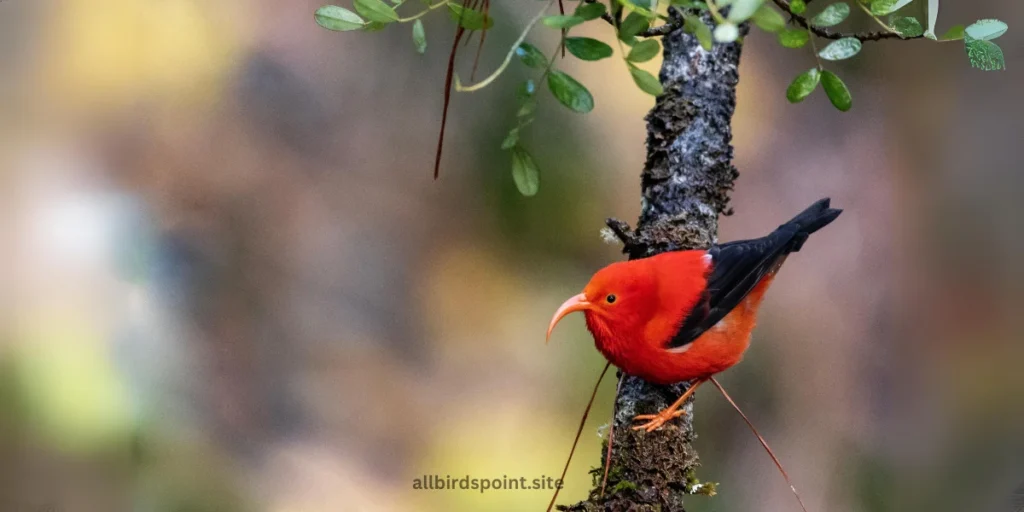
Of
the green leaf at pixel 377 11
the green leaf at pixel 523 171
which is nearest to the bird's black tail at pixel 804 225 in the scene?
the green leaf at pixel 523 171

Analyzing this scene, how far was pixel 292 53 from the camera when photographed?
1.64 metres

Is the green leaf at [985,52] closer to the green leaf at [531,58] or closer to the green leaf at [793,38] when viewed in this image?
the green leaf at [793,38]

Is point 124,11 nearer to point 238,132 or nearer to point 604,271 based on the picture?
point 238,132

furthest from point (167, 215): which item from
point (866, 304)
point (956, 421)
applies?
Answer: point (956, 421)

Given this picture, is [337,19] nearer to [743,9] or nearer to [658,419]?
[743,9]

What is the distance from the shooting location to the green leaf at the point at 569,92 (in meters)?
0.82

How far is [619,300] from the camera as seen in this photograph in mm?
1034

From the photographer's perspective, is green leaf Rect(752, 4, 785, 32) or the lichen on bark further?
the lichen on bark

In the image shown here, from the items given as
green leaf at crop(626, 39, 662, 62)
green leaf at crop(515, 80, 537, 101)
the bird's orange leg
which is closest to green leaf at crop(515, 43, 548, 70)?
green leaf at crop(515, 80, 537, 101)

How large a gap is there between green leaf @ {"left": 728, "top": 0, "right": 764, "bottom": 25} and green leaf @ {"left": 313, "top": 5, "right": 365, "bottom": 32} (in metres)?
0.43

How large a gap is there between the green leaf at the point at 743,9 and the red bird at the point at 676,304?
0.45m

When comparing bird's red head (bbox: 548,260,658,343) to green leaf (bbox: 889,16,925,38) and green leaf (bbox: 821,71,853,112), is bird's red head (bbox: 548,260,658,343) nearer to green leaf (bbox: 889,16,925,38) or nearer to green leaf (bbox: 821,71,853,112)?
green leaf (bbox: 821,71,853,112)

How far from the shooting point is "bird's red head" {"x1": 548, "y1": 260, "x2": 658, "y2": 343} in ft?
3.39

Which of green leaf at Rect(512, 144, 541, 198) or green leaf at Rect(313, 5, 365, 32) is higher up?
green leaf at Rect(313, 5, 365, 32)
